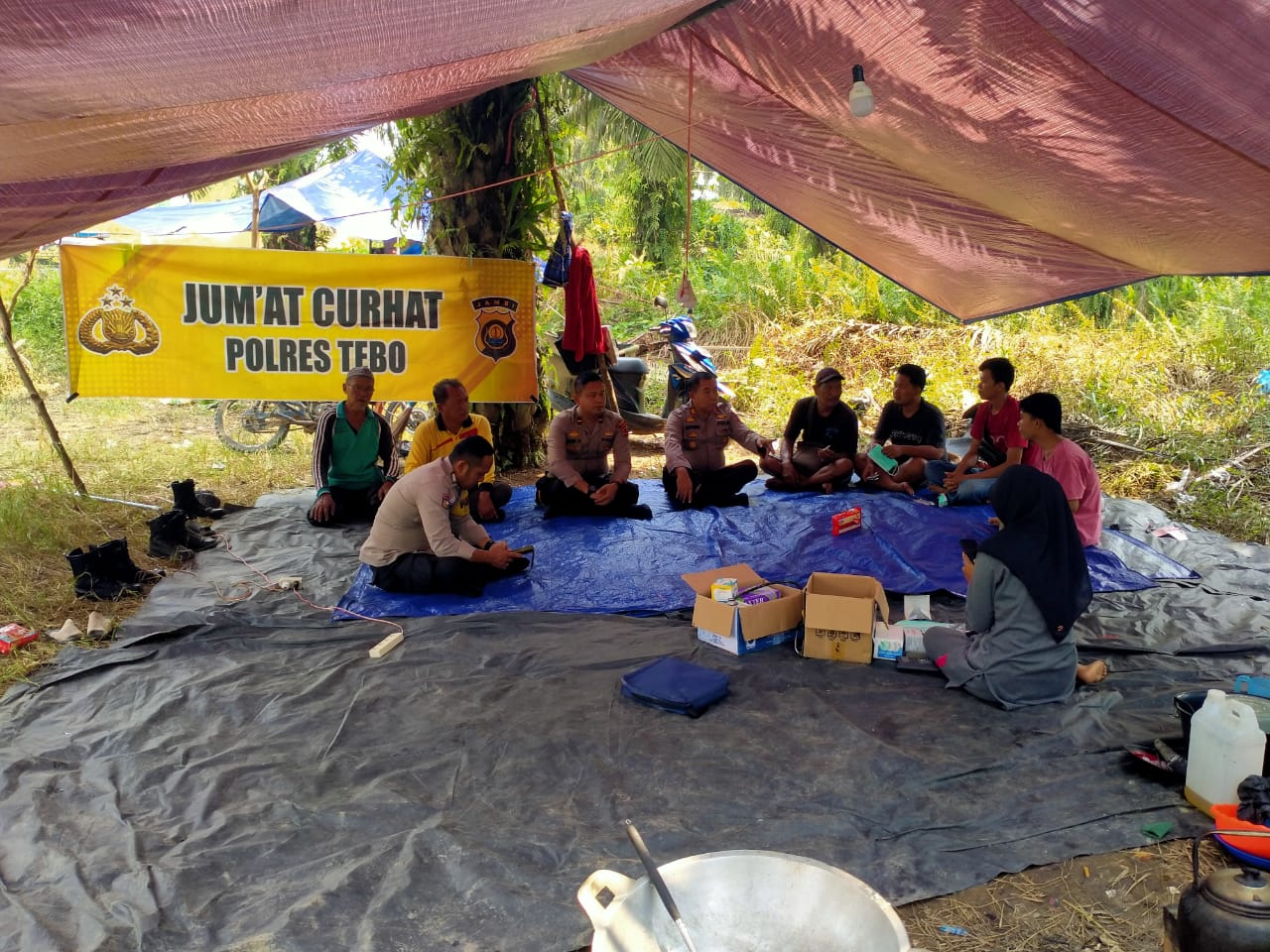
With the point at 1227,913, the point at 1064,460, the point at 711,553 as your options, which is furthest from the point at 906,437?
the point at 1227,913

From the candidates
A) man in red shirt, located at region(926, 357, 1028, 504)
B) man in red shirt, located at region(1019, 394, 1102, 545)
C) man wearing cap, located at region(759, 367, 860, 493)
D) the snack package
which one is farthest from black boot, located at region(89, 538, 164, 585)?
man in red shirt, located at region(926, 357, 1028, 504)

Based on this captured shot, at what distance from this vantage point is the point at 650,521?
577 centimetres

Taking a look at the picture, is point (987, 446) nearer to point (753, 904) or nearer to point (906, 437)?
point (906, 437)

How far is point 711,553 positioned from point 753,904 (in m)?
3.69

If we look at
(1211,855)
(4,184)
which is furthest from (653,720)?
(4,184)

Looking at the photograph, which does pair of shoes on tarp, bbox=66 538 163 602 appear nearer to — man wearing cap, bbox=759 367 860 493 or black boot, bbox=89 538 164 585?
black boot, bbox=89 538 164 585

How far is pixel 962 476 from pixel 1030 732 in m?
3.05

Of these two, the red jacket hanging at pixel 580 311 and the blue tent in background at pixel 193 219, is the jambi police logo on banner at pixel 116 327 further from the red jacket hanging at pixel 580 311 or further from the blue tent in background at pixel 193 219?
the blue tent in background at pixel 193 219

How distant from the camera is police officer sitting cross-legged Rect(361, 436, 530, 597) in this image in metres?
4.36

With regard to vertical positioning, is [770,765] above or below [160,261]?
below

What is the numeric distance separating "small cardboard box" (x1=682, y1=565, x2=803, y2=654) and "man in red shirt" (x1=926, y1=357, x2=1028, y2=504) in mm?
2352

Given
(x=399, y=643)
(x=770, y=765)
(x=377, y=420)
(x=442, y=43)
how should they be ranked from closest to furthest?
(x=442, y=43) < (x=770, y=765) < (x=399, y=643) < (x=377, y=420)

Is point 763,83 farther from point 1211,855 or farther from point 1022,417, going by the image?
point 1211,855

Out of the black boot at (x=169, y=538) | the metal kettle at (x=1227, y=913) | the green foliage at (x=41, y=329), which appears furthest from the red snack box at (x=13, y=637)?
the green foliage at (x=41, y=329)
